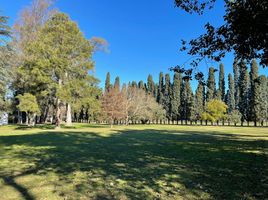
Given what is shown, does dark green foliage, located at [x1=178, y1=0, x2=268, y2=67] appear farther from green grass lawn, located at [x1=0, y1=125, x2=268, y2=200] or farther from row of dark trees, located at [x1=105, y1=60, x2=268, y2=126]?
row of dark trees, located at [x1=105, y1=60, x2=268, y2=126]

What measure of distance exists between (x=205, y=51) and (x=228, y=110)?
201ft

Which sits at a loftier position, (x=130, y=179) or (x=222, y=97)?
(x=222, y=97)

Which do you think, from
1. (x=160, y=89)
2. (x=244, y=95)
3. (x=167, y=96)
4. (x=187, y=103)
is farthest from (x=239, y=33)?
(x=160, y=89)

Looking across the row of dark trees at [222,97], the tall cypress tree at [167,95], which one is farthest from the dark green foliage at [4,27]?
the tall cypress tree at [167,95]

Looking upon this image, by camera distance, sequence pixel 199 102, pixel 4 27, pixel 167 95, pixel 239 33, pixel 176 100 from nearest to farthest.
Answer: pixel 239 33 < pixel 4 27 < pixel 199 102 < pixel 176 100 < pixel 167 95

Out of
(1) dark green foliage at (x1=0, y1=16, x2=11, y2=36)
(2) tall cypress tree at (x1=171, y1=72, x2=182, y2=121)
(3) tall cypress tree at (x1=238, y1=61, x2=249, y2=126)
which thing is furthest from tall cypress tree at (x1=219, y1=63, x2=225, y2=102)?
(1) dark green foliage at (x1=0, y1=16, x2=11, y2=36)

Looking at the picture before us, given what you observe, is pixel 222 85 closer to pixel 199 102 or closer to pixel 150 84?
pixel 199 102

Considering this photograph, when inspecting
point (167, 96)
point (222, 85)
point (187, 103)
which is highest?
point (222, 85)

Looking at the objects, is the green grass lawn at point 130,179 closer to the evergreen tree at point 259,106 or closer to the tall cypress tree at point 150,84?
the evergreen tree at point 259,106

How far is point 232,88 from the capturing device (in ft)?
207

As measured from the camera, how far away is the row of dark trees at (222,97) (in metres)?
50.2

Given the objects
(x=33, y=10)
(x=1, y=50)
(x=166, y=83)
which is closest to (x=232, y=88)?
(x=166, y=83)

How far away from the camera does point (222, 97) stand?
63.9 metres

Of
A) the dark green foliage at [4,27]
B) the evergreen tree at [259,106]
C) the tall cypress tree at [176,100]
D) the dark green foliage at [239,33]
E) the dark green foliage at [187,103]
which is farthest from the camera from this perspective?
the tall cypress tree at [176,100]
